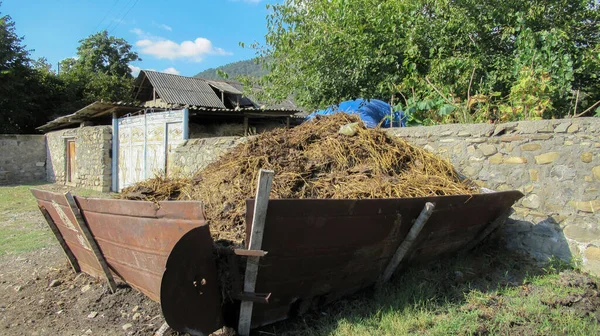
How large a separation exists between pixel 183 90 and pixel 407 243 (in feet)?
63.3

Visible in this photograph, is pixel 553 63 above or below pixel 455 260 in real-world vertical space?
above

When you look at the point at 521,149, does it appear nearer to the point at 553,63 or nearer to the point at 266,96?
the point at 553,63

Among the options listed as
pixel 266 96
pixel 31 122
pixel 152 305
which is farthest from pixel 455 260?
pixel 31 122

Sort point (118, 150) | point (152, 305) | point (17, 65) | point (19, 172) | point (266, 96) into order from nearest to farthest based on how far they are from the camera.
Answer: point (152, 305)
point (266, 96)
point (118, 150)
point (19, 172)
point (17, 65)

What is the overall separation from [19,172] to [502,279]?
17.9 metres

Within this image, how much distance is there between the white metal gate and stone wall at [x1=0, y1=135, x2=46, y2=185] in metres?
7.05

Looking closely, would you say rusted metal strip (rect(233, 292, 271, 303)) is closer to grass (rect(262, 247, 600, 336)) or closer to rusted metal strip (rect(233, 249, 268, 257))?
rusted metal strip (rect(233, 249, 268, 257))

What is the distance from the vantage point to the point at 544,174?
3941mm

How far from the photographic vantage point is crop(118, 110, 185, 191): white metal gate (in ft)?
29.6

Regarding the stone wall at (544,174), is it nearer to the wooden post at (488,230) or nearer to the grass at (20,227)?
the wooden post at (488,230)

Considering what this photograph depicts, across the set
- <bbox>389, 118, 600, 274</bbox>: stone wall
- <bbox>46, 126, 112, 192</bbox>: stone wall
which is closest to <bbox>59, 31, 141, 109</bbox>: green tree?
<bbox>46, 126, 112, 192</bbox>: stone wall

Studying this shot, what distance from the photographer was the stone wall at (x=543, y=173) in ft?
12.1

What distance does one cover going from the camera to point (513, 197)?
12.0ft

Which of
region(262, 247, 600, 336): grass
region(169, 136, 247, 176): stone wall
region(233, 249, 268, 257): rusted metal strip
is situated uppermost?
region(169, 136, 247, 176): stone wall
